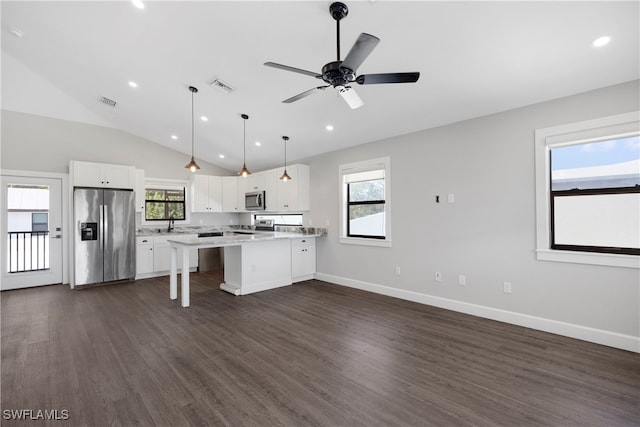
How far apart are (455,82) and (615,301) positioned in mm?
2756

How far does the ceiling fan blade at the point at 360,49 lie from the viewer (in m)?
1.75

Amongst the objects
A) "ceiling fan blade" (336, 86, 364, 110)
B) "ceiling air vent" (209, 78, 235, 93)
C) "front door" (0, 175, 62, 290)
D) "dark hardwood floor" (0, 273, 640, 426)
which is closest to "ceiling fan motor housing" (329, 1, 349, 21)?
"ceiling fan blade" (336, 86, 364, 110)

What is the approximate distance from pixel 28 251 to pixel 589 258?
8.67m

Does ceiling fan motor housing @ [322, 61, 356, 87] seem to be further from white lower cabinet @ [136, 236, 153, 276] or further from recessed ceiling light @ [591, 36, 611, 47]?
white lower cabinet @ [136, 236, 153, 276]

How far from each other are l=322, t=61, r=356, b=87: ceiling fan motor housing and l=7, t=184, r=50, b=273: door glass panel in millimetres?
6424

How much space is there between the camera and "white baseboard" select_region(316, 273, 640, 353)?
2.80 m

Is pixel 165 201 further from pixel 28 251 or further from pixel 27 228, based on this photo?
pixel 28 251

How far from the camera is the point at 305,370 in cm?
248

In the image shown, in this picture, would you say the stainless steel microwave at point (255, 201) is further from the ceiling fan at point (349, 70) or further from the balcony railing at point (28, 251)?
the ceiling fan at point (349, 70)

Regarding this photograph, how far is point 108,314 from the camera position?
3920 mm

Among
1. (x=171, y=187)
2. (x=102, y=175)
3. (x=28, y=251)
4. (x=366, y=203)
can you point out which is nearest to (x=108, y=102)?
(x=102, y=175)

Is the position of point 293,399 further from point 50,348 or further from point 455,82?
point 455,82

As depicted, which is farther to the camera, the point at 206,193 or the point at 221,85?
the point at 206,193

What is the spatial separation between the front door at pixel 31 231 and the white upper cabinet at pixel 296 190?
445 centimetres
